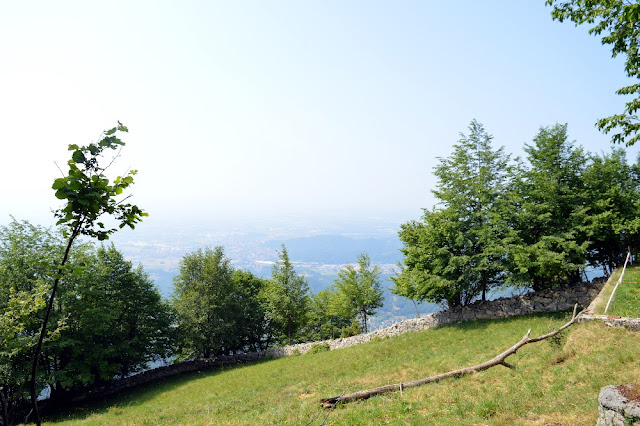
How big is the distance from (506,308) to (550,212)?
27.9ft

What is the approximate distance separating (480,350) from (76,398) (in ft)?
107

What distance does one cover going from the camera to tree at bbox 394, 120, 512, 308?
24734 mm

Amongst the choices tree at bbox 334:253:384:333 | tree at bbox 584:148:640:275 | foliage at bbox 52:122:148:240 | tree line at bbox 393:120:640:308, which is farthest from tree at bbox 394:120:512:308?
foliage at bbox 52:122:148:240

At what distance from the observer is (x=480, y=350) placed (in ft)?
60.2

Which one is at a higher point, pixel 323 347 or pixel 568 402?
pixel 568 402

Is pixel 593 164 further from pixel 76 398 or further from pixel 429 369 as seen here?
pixel 76 398

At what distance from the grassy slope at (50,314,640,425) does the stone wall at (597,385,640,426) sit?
4.38ft

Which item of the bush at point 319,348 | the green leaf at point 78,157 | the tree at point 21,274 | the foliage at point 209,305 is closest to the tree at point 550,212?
Result: the bush at point 319,348

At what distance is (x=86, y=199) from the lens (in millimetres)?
3287

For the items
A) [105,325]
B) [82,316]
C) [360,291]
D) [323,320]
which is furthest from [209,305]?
[323,320]

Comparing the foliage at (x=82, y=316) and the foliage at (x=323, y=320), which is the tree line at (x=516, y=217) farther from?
the foliage at (x=82, y=316)

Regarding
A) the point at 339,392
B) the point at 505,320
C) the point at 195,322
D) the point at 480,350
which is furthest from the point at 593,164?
the point at 195,322

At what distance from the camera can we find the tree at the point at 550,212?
75.0 feet

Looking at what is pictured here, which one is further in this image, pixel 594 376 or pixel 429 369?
pixel 429 369
